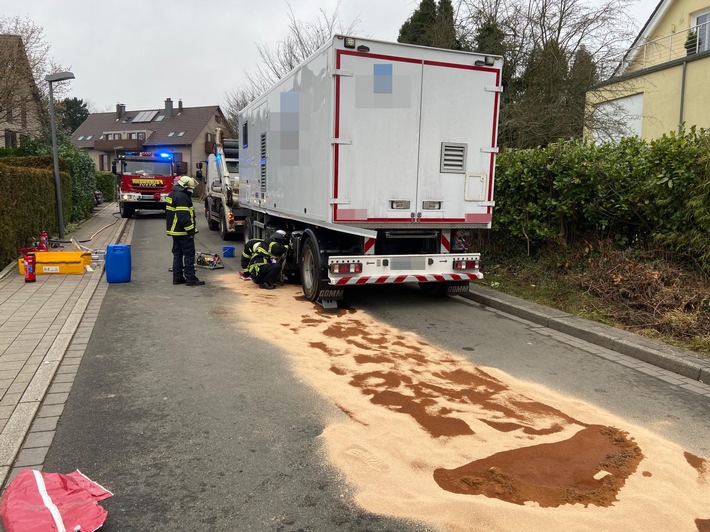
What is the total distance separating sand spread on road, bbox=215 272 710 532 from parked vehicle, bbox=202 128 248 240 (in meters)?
10.9

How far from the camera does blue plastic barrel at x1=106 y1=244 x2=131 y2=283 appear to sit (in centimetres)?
956

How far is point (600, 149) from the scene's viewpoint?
8352 mm

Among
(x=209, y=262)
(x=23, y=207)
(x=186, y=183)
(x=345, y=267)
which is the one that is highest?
(x=186, y=183)

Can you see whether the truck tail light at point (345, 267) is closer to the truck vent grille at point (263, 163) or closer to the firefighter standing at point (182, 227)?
the firefighter standing at point (182, 227)

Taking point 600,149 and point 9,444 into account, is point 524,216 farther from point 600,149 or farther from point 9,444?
point 9,444

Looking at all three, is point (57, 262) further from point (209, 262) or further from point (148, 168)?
point (148, 168)

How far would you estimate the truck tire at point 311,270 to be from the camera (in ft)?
25.7

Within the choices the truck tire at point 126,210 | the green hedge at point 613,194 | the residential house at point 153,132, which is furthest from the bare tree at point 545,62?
the residential house at point 153,132

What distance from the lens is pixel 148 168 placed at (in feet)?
83.4

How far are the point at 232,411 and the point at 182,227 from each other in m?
5.85

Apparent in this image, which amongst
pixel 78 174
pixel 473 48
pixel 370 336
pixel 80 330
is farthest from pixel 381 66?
pixel 78 174

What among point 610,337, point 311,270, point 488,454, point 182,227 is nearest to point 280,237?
point 311,270

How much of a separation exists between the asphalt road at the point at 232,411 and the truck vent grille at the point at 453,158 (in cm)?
Answer: 199

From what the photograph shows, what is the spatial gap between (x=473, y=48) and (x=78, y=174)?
50.5 ft
